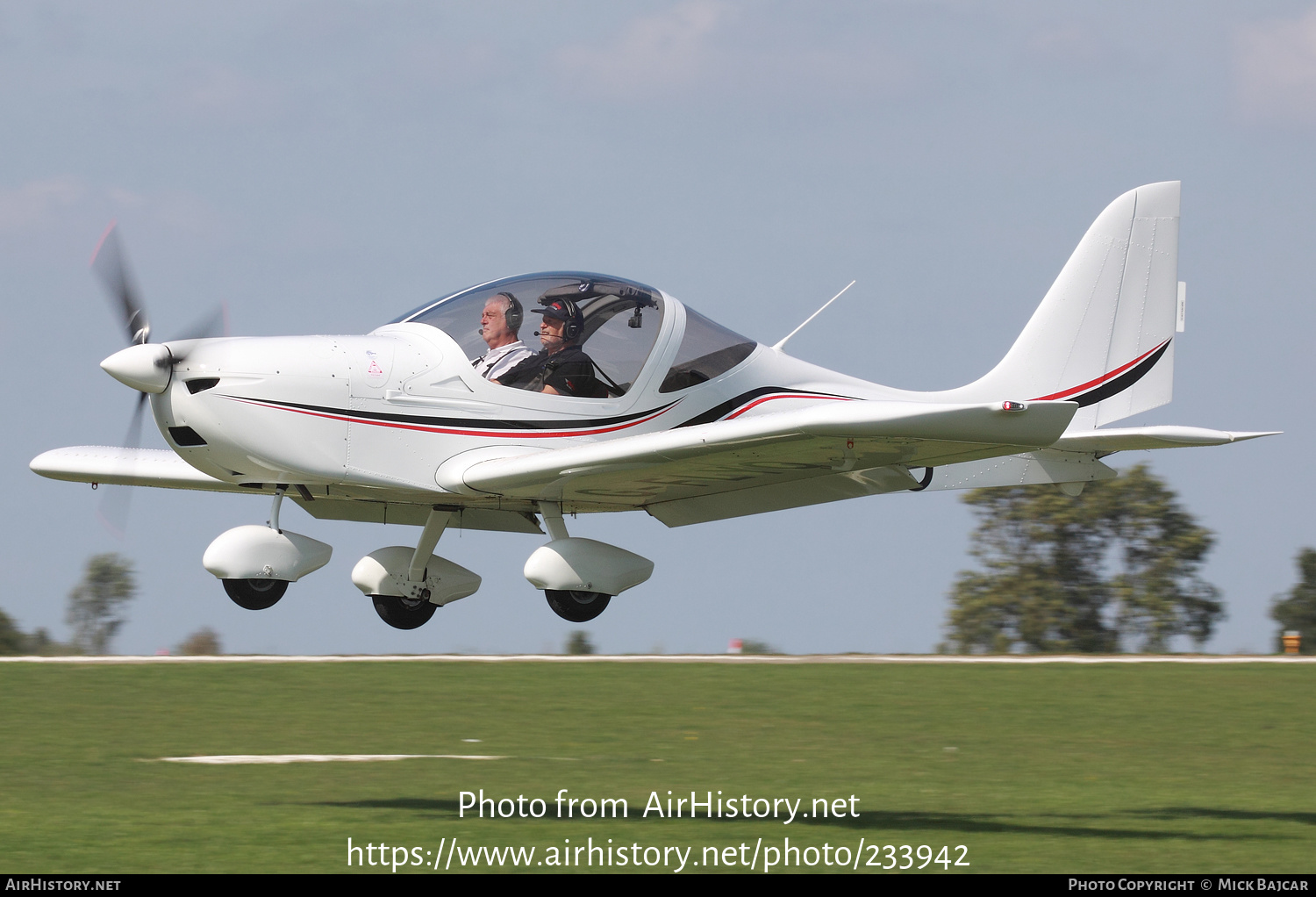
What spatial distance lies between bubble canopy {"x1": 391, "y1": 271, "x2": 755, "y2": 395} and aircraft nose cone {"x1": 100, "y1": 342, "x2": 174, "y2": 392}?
70.7 inches

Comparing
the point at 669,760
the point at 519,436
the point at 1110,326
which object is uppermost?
the point at 1110,326

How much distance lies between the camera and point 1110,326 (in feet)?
48.1

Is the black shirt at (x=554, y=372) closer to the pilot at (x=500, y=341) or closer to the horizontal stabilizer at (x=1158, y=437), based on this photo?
the pilot at (x=500, y=341)

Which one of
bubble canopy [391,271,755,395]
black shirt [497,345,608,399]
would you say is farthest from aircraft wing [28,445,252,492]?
black shirt [497,345,608,399]

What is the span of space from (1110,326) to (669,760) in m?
6.47

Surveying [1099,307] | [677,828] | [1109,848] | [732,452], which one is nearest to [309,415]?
[732,452]

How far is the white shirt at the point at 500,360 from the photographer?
11.5m

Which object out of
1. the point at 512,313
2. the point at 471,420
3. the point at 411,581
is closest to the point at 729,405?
the point at 512,313

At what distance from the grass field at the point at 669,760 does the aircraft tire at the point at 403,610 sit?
1549mm

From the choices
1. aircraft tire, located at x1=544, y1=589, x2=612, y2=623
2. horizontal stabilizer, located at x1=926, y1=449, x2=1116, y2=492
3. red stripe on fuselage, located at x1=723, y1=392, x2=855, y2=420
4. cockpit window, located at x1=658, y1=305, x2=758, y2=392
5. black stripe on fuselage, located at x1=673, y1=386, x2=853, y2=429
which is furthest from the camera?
horizontal stabilizer, located at x1=926, y1=449, x2=1116, y2=492

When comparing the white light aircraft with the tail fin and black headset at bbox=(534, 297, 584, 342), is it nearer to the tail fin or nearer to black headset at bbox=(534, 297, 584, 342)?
black headset at bbox=(534, 297, 584, 342)

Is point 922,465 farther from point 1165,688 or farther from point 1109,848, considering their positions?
point 1165,688

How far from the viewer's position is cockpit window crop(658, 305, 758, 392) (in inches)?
464

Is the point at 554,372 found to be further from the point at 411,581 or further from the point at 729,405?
the point at 411,581
